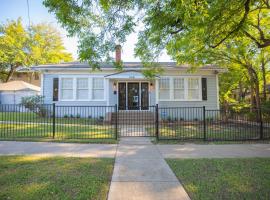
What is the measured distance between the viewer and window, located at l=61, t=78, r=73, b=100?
602 inches

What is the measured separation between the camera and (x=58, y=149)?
6.42 m

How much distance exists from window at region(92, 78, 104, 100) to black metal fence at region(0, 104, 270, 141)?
1120 millimetres

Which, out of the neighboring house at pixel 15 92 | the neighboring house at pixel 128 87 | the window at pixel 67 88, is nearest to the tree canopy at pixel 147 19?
the neighboring house at pixel 128 87

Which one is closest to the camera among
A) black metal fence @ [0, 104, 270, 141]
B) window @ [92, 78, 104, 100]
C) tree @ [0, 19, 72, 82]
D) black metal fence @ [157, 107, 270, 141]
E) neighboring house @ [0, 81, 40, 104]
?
black metal fence @ [157, 107, 270, 141]

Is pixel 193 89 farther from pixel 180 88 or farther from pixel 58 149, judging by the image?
pixel 58 149

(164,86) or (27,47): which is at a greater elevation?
(27,47)

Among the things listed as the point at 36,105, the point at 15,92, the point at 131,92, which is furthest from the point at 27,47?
the point at 131,92

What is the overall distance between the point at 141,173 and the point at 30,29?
1352 inches

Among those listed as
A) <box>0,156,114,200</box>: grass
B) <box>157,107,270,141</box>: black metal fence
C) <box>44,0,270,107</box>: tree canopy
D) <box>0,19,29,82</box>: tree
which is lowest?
<box>0,156,114,200</box>: grass

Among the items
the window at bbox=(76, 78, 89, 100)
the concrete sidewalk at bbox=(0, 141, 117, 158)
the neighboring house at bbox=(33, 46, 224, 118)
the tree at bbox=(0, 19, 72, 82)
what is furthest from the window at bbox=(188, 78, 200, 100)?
the tree at bbox=(0, 19, 72, 82)

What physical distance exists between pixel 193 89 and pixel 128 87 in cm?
527

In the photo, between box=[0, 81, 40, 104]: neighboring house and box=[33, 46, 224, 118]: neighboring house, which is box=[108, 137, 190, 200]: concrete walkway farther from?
box=[0, 81, 40, 104]: neighboring house

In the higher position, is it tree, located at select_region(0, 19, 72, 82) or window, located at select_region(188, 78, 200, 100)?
tree, located at select_region(0, 19, 72, 82)

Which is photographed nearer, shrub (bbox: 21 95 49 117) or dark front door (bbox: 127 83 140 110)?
shrub (bbox: 21 95 49 117)
